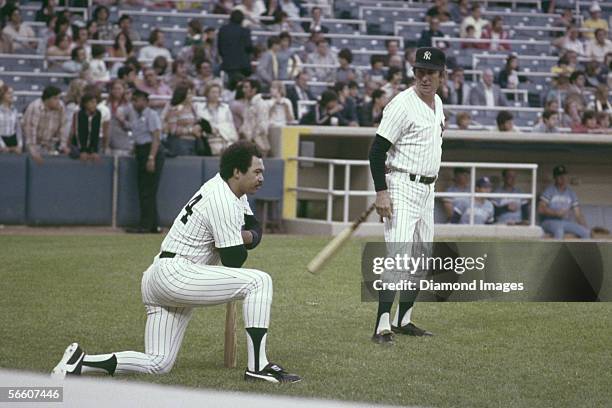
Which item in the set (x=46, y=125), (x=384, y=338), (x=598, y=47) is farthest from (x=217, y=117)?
(x=598, y=47)

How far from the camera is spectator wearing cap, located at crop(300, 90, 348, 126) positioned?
17.5 m

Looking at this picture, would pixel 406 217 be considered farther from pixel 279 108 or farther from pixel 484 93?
pixel 484 93

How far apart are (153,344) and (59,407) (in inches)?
135

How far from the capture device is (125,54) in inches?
750

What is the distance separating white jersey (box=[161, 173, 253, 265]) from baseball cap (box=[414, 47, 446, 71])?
2.15m

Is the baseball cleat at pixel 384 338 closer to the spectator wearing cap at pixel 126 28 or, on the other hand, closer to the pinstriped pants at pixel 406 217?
the pinstriped pants at pixel 406 217

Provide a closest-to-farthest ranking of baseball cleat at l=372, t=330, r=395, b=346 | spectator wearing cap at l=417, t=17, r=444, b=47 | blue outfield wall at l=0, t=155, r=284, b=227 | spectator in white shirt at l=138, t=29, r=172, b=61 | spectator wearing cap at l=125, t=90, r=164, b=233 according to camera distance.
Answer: baseball cleat at l=372, t=330, r=395, b=346, spectator wearing cap at l=125, t=90, r=164, b=233, blue outfield wall at l=0, t=155, r=284, b=227, spectator in white shirt at l=138, t=29, r=172, b=61, spectator wearing cap at l=417, t=17, r=444, b=47

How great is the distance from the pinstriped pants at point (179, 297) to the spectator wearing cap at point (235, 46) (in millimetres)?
11854

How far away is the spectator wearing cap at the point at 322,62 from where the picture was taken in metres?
20.0

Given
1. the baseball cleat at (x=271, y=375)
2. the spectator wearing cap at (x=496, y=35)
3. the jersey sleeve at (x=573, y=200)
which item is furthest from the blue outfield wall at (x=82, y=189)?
the baseball cleat at (x=271, y=375)

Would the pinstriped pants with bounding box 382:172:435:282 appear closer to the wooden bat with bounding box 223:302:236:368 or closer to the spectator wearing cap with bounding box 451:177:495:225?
the wooden bat with bounding box 223:302:236:368

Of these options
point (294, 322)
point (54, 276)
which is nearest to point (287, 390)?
point (294, 322)

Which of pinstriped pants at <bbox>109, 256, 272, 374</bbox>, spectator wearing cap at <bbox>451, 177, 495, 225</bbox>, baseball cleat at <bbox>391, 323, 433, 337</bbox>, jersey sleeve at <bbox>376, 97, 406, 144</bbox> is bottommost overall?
spectator wearing cap at <bbox>451, 177, 495, 225</bbox>

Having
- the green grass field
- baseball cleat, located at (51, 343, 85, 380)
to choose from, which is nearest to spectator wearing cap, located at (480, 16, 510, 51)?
the green grass field
